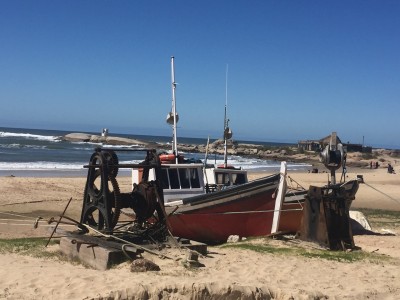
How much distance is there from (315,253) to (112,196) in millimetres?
4407

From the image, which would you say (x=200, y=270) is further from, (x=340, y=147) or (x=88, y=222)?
(x=340, y=147)

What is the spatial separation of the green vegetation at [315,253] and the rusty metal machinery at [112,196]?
241 cm

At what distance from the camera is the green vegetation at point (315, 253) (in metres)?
10.4

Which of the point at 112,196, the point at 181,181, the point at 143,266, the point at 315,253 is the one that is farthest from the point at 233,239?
the point at 143,266

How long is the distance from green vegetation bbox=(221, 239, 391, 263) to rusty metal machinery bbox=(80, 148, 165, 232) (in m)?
2.41

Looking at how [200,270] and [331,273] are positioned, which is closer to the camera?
[200,270]

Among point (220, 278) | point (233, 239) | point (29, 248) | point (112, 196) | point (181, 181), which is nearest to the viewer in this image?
point (220, 278)

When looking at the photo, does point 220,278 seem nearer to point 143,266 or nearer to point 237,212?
point 143,266

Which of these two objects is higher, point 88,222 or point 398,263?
point 88,222

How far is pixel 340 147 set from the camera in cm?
1222

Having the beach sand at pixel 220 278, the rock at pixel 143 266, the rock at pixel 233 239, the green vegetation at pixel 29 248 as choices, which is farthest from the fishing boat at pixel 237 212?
the rock at pixel 143 266

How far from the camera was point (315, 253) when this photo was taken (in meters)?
10.8

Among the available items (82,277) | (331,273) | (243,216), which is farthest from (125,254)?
(243,216)

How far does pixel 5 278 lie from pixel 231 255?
14.3 feet
